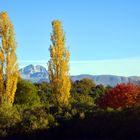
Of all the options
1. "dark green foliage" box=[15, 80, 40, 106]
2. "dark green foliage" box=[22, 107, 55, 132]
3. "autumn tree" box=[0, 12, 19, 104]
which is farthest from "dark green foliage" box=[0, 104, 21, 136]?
"dark green foliage" box=[15, 80, 40, 106]

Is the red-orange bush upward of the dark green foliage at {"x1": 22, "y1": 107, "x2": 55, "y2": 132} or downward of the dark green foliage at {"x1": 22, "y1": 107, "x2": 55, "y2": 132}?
upward

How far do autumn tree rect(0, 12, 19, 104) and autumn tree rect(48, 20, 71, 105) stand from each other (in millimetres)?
3926

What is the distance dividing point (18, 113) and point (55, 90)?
10003 millimetres

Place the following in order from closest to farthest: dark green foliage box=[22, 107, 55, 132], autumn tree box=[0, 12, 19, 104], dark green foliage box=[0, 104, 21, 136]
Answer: dark green foliage box=[22, 107, 55, 132]
dark green foliage box=[0, 104, 21, 136]
autumn tree box=[0, 12, 19, 104]

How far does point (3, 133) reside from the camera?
111 feet

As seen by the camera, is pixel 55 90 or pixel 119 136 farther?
pixel 55 90

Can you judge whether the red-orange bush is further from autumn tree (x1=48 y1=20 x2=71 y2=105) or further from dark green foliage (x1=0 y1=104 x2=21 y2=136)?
dark green foliage (x1=0 y1=104 x2=21 y2=136)

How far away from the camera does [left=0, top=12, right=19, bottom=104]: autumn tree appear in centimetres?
4416

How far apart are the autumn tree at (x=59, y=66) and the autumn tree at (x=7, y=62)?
393 cm

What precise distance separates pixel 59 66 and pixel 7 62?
544 centimetres

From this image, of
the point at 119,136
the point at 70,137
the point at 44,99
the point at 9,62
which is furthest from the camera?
the point at 44,99

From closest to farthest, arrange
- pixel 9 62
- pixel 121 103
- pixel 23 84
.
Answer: pixel 9 62 → pixel 121 103 → pixel 23 84

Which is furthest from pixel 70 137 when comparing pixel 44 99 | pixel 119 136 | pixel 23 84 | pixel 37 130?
pixel 44 99

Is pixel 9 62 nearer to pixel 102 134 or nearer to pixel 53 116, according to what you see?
pixel 53 116
